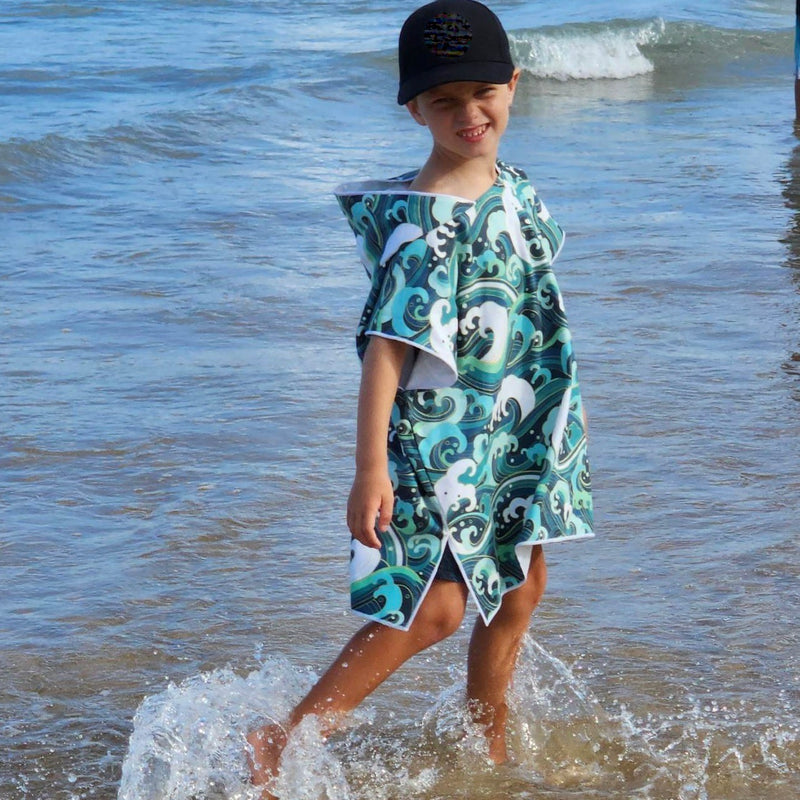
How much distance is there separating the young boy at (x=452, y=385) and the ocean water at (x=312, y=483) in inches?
14.1

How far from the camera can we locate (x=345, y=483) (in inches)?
173

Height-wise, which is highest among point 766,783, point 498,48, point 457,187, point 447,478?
point 498,48

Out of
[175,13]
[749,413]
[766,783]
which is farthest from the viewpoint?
[175,13]

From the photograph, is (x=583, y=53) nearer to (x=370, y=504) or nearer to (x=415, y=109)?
(x=415, y=109)

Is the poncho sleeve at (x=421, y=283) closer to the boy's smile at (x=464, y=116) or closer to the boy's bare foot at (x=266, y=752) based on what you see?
the boy's smile at (x=464, y=116)

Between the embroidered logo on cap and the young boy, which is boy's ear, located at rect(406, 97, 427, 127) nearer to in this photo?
the young boy

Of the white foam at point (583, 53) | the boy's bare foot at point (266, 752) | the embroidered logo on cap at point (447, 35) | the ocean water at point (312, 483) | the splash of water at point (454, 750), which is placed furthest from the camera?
the white foam at point (583, 53)

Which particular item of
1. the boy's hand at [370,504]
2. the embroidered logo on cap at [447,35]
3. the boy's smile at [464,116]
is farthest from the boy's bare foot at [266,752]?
the embroidered logo on cap at [447,35]

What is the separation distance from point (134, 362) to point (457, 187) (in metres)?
3.37

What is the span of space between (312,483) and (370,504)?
78.8 inches

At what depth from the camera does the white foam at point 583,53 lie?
16.5 metres

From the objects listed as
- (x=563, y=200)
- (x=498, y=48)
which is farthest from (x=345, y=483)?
(x=563, y=200)

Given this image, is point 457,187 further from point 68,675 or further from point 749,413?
point 749,413

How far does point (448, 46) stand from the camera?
Result: 2.38 m
